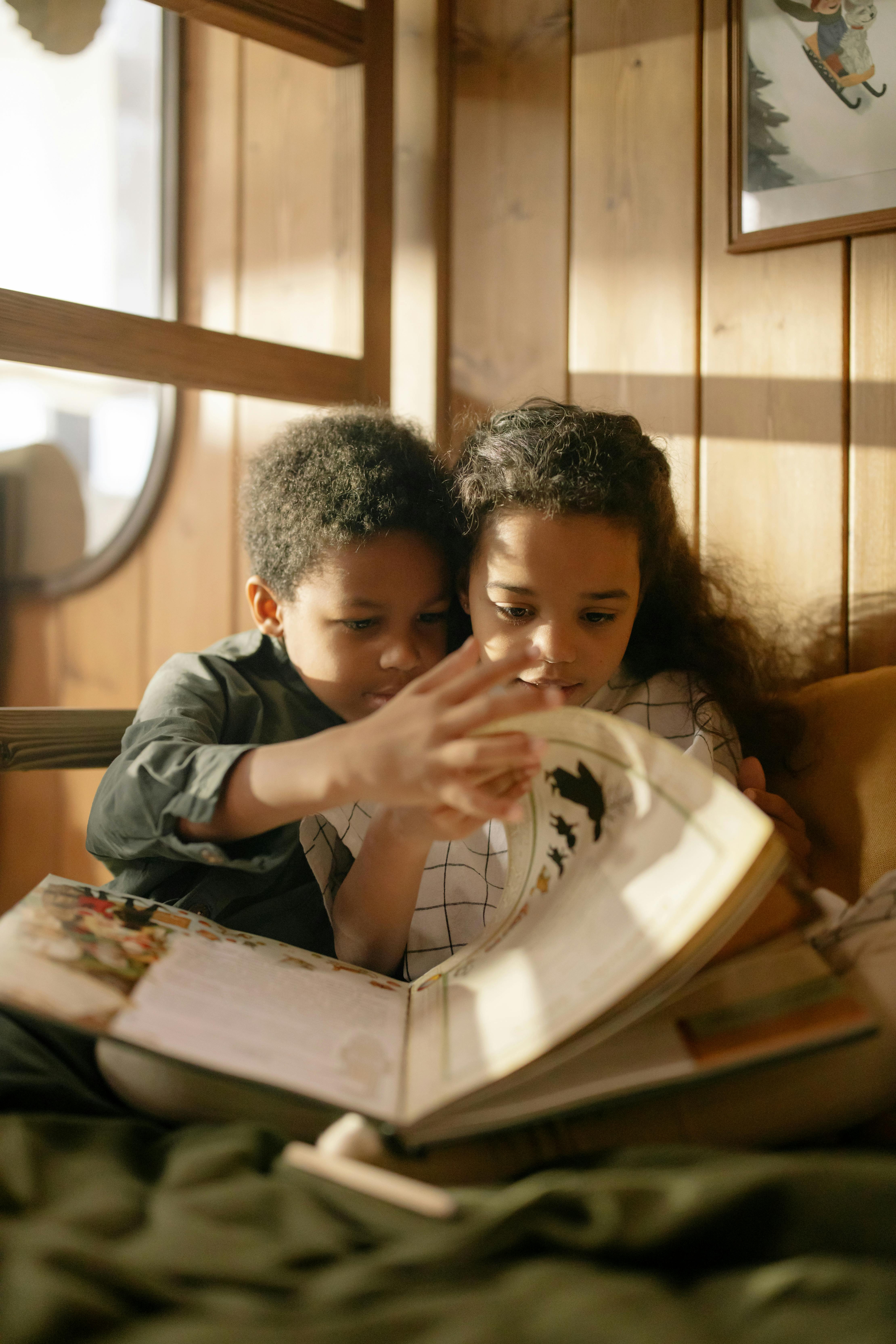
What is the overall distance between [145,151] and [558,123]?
32.0 inches

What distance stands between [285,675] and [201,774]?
0.96 feet

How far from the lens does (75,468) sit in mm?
1686

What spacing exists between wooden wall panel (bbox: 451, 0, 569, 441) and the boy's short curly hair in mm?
379

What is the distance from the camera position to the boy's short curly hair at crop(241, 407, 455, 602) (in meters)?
0.86

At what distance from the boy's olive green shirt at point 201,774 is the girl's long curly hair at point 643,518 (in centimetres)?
23

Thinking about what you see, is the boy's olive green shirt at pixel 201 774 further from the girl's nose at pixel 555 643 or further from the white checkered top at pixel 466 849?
the girl's nose at pixel 555 643

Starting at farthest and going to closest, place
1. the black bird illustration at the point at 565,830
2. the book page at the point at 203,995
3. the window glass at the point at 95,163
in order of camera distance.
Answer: the window glass at the point at 95,163
the black bird illustration at the point at 565,830
the book page at the point at 203,995

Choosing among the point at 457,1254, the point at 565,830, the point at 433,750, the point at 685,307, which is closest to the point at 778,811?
the point at 565,830

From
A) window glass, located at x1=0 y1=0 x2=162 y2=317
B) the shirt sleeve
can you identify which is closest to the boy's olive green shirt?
the shirt sleeve

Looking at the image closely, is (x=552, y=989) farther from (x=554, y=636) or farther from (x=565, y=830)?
(x=554, y=636)

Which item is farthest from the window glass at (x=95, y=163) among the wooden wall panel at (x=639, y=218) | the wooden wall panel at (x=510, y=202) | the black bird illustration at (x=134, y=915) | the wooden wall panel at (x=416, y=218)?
the black bird illustration at (x=134, y=915)

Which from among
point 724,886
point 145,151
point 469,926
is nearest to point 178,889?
A: point 469,926

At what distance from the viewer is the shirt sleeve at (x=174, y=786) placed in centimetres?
65

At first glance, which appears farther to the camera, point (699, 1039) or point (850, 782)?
point (850, 782)
